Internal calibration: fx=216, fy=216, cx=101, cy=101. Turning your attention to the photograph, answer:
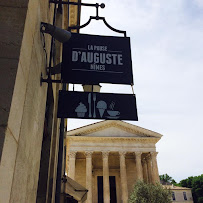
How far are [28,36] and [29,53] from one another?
18 cm

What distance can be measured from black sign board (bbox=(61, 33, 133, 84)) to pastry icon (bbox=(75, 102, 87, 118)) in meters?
0.37

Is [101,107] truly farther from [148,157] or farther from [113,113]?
[148,157]

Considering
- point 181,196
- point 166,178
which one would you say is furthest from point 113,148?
point 166,178

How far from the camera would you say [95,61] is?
3.40m

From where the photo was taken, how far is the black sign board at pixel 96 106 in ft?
10.0

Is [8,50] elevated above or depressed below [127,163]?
below

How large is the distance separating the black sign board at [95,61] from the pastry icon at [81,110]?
0.37 metres

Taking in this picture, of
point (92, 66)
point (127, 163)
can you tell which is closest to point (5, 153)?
point (92, 66)

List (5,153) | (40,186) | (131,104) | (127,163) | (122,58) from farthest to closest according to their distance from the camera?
(127,163), (40,186), (122,58), (131,104), (5,153)

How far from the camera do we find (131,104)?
10.9 feet

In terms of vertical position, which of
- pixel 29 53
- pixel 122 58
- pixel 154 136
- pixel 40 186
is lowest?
pixel 40 186

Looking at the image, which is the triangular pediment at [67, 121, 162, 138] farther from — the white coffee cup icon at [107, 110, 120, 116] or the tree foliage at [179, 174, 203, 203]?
the white coffee cup icon at [107, 110, 120, 116]

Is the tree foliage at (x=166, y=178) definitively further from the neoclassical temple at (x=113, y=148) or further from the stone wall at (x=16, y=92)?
the stone wall at (x=16, y=92)

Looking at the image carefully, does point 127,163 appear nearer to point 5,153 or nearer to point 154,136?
point 154,136
